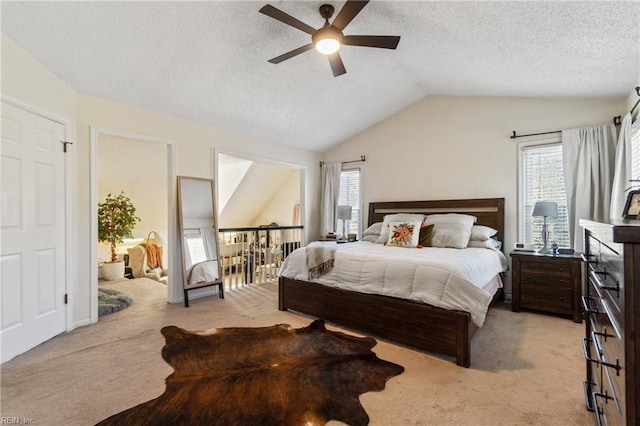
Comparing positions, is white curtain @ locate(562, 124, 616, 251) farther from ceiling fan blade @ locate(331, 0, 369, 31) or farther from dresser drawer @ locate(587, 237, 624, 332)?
ceiling fan blade @ locate(331, 0, 369, 31)

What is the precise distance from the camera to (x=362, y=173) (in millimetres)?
5605

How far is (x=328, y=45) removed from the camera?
2518mm

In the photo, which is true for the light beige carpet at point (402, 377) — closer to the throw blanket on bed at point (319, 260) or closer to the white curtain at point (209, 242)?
the throw blanket on bed at point (319, 260)

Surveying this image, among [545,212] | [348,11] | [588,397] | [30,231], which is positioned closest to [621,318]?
[588,397]

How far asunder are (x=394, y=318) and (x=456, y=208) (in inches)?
99.3

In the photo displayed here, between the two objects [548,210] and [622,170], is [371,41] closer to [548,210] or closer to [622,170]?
[548,210]

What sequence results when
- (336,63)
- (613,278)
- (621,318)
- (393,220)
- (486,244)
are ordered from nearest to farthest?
(621,318) < (613,278) < (336,63) < (486,244) < (393,220)

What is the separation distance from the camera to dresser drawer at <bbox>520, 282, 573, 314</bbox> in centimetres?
332

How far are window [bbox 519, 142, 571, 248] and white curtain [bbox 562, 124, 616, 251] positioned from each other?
155 millimetres

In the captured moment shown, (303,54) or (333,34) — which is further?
(303,54)

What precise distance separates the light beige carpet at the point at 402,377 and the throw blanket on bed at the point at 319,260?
1.86 ft

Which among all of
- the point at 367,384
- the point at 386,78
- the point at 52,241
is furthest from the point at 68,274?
the point at 386,78

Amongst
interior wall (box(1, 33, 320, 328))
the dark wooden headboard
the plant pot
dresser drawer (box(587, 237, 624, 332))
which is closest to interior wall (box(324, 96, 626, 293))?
the dark wooden headboard

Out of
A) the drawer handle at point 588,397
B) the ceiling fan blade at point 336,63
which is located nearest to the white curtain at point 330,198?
the ceiling fan blade at point 336,63
